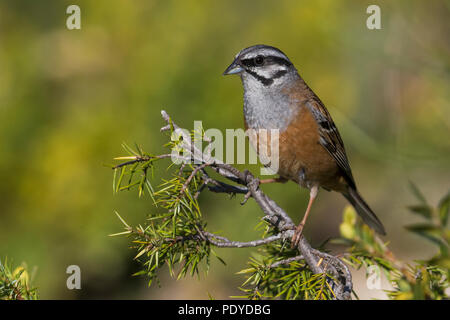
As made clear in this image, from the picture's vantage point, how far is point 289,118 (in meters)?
3.24

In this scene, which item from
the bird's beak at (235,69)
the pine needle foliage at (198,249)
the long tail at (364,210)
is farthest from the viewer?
the long tail at (364,210)

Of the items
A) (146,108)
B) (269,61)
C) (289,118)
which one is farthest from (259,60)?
(146,108)

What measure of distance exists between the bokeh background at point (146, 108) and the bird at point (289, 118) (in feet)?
1.01

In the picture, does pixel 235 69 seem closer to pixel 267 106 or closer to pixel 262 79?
pixel 262 79

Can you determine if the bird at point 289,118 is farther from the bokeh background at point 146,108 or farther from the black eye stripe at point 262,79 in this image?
the bokeh background at point 146,108

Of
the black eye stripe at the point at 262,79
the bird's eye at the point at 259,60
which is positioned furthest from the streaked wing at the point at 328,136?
the bird's eye at the point at 259,60

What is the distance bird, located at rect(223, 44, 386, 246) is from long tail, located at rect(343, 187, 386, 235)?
0.08 meters

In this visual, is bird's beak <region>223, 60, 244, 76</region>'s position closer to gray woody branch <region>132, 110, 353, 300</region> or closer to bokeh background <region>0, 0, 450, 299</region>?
bokeh background <region>0, 0, 450, 299</region>

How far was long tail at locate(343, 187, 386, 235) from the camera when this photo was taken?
3703 mm

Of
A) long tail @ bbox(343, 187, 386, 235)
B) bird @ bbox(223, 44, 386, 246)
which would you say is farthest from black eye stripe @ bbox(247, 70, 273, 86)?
long tail @ bbox(343, 187, 386, 235)

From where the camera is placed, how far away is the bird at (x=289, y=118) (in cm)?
316

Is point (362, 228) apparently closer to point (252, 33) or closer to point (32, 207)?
point (32, 207)
